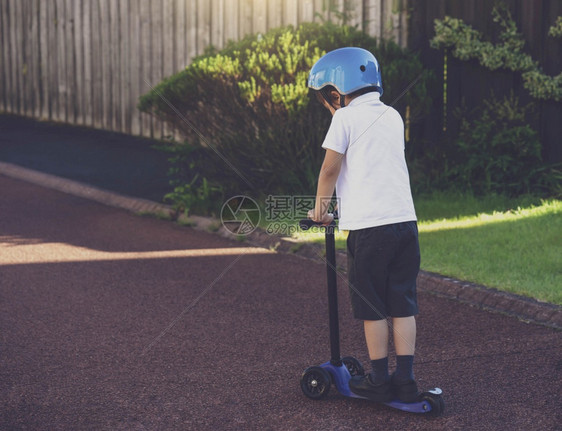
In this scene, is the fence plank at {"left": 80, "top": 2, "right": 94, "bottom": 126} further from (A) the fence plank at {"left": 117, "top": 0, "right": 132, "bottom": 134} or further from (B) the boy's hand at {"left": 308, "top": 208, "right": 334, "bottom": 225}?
(B) the boy's hand at {"left": 308, "top": 208, "right": 334, "bottom": 225}

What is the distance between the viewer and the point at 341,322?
573cm

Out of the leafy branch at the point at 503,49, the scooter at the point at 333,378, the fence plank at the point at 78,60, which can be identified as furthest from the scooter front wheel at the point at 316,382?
the fence plank at the point at 78,60

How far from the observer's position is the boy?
413 cm

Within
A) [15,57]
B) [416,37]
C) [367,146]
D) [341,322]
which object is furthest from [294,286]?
[15,57]

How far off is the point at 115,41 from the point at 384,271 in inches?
443

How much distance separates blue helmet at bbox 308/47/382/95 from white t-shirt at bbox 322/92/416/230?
0.23 feet

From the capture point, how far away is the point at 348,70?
417 cm

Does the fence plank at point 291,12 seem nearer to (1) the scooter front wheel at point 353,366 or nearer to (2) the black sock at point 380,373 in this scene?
(1) the scooter front wheel at point 353,366

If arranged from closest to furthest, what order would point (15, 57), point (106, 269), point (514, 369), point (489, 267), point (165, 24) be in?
point (514, 369), point (489, 267), point (106, 269), point (165, 24), point (15, 57)

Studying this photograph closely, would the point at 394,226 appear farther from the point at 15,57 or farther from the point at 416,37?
the point at 15,57

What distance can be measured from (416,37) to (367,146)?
6.21m

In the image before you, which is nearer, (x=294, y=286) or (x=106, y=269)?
(x=294, y=286)

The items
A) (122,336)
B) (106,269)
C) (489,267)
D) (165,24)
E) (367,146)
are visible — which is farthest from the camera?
(165,24)

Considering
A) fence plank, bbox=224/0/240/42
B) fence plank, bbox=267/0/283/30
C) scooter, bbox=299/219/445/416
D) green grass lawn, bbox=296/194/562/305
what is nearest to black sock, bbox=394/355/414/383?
scooter, bbox=299/219/445/416
